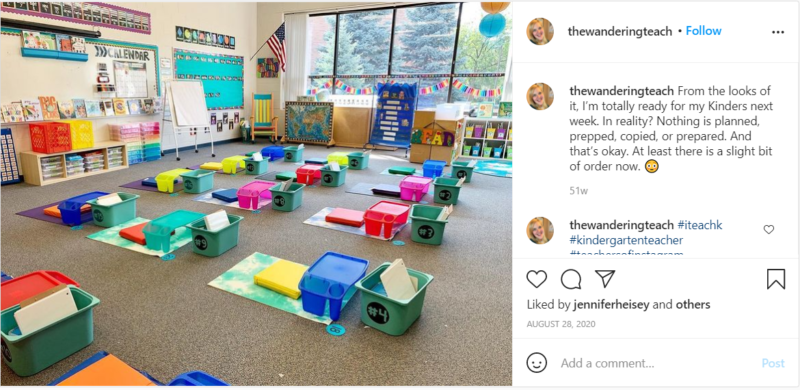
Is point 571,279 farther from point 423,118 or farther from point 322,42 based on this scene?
point 322,42

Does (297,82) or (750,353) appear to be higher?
(297,82)

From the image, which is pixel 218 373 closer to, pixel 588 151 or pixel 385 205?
pixel 588 151

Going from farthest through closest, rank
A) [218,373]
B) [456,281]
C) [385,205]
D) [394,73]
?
1. [394,73]
2. [385,205]
3. [456,281]
4. [218,373]

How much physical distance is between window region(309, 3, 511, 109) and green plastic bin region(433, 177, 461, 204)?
347 centimetres

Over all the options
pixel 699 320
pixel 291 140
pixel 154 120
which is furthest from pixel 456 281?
pixel 291 140

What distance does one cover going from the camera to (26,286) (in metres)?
1.78

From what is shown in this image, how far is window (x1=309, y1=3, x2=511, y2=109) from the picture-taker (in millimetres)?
6707

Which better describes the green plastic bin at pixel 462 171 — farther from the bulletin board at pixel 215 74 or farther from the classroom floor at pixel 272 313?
the bulletin board at pixel 215 74

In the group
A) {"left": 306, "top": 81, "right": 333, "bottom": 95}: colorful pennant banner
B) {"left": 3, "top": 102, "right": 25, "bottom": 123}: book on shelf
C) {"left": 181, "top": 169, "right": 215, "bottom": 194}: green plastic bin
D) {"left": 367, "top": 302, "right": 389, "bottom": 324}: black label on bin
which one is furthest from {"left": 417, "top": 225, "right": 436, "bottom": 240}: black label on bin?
{"left": 306, "top": 81, "right": 333, "bottom": 95}: colorful pennant banner

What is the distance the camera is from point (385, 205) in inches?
134

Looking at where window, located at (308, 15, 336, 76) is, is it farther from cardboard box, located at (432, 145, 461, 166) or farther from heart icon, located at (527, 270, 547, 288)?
heart icon, located at (527, 270, 547, 288)

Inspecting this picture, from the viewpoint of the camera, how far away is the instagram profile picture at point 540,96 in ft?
2.28

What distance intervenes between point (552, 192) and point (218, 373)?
145cm

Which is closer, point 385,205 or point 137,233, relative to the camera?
point 137,233
